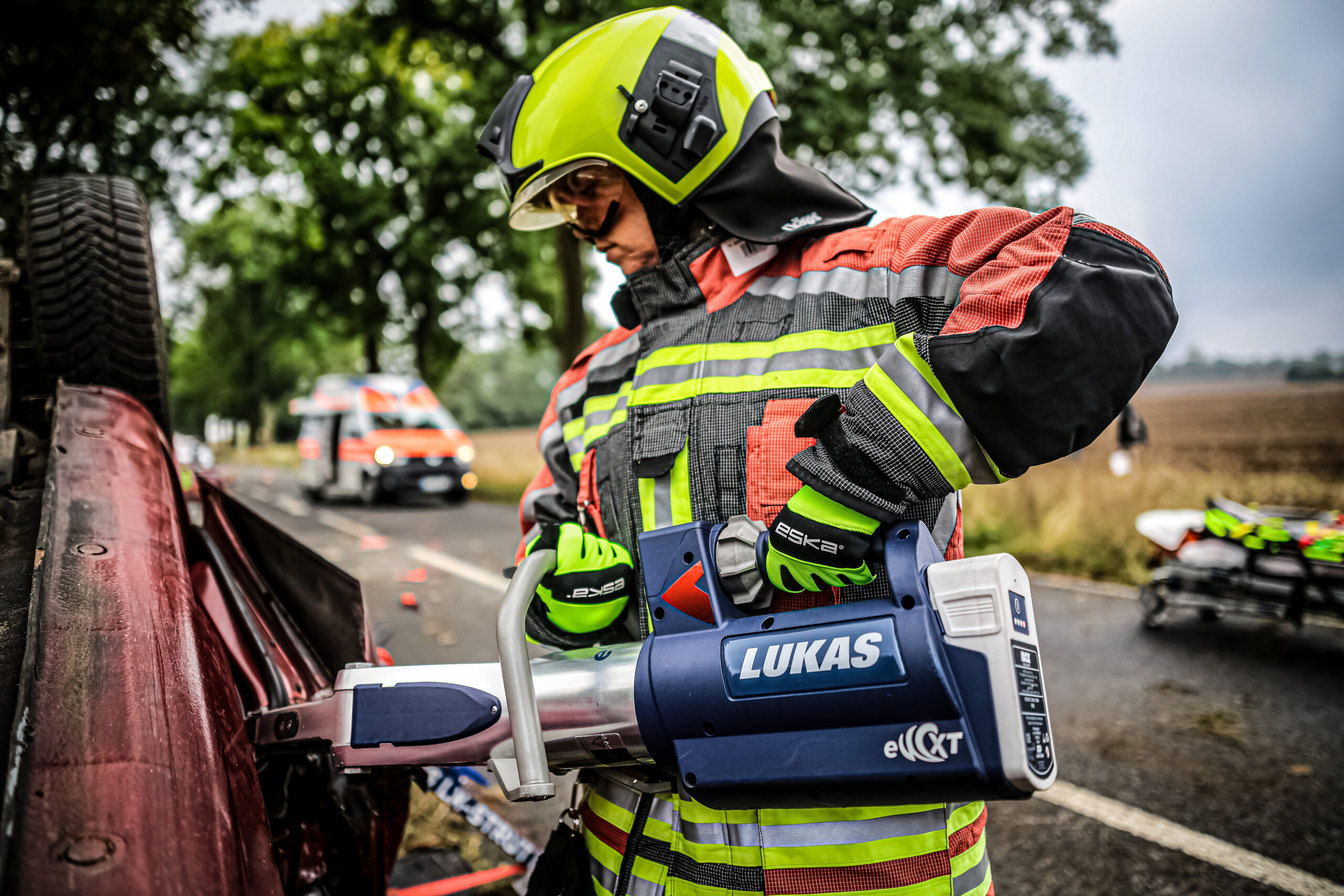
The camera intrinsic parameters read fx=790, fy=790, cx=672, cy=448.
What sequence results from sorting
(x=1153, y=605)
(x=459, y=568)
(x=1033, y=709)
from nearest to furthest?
(x=1033, y=709) → (x=1153, y=605) → (x=459, y=568)

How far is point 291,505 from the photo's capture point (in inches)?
551

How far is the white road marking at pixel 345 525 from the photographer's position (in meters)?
9.92

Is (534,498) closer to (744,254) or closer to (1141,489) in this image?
(744,254)

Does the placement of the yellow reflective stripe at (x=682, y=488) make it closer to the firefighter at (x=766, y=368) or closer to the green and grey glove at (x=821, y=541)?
the firefighter at (x=766, y=368)

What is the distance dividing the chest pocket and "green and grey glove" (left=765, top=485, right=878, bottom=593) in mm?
250

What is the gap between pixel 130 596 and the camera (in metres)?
1.20

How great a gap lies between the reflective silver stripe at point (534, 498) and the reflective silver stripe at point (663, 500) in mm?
447

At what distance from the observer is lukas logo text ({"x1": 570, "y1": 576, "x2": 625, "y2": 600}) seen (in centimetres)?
141

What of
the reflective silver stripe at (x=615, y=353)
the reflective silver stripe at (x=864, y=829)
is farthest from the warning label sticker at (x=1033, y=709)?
the reflective silver stripe at (x=615, y=353)

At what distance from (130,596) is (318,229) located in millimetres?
15856

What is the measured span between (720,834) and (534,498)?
837mm

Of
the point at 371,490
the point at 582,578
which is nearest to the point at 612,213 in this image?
the point at 582,578

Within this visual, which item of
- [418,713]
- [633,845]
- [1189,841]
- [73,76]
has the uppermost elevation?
[73,76]

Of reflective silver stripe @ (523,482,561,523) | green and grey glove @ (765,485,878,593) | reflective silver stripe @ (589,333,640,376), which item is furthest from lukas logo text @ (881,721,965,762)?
reflective silver stripe @ (523,482,561,523)
